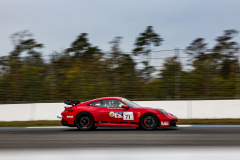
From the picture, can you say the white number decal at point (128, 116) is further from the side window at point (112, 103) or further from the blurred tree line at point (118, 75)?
the blurred tree line at point (118, 75)

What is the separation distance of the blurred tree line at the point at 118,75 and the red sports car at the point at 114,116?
5.86 metres

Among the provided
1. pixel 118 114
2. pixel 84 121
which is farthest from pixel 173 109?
pixel 84 121

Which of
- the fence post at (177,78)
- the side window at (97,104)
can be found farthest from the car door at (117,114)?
the fence post at (177,78)

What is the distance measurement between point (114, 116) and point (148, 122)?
3.77ft

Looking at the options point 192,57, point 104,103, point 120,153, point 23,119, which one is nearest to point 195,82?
point 192,57

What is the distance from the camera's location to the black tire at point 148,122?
9688 millimetres

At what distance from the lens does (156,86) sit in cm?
1606

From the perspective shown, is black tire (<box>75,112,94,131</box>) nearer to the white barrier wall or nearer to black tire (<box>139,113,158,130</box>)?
black tire (<box>139,113,158,130</box>)

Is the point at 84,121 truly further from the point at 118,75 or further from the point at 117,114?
the point at 118,75

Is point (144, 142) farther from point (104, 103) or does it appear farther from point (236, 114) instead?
point (236, 114)

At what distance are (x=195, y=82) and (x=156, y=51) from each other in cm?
268

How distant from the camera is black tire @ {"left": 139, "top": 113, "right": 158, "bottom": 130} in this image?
9.69 m

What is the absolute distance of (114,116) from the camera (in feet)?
32.4

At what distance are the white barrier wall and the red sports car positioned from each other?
4783mm
